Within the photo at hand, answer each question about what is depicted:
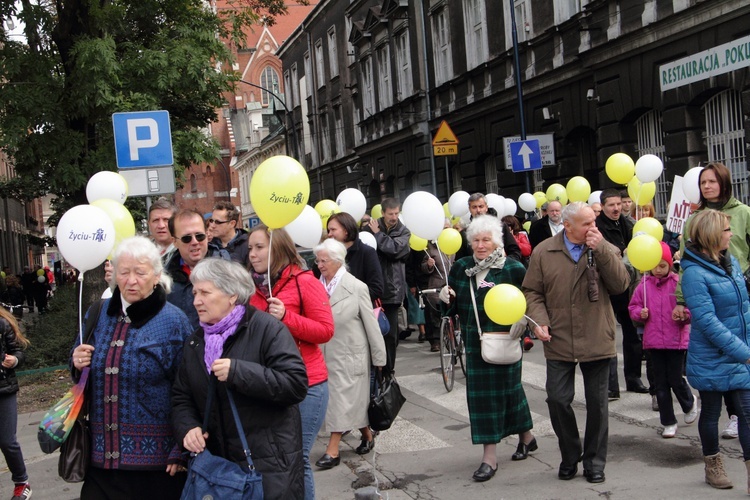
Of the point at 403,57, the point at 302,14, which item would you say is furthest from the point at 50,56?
the point at 302,14

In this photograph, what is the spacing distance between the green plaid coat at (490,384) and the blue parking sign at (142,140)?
433 cm

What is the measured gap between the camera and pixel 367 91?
37062 millimetres

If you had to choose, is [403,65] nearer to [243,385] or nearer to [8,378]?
[8,378]

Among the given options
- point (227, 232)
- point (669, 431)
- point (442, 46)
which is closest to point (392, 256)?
point (227, 232)

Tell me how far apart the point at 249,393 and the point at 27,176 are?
519 inches

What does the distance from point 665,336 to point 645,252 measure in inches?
30.3

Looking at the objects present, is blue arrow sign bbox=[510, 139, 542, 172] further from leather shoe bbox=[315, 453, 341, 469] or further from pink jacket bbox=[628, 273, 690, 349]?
leather shoe bbox=[315, 453, 341, 469]

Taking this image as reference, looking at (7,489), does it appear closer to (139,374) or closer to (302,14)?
(139,374)

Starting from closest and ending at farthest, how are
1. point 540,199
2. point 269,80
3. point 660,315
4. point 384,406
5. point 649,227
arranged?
1. point 384,406
2. point 660,315
3. point 649,227
4. point 540,199
5. point 269,80

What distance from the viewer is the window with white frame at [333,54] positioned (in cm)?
4197

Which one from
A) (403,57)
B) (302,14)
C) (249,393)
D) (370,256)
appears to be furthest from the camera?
(302,14)

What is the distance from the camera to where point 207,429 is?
3736 mm

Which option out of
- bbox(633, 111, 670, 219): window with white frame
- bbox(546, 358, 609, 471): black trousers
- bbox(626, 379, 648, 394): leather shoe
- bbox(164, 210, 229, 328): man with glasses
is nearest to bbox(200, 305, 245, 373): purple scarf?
bbox(164, 210, 229, 328): man with glasses

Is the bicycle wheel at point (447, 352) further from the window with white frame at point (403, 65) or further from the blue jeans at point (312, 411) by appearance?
the window with white frame at point (403, 65)
